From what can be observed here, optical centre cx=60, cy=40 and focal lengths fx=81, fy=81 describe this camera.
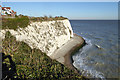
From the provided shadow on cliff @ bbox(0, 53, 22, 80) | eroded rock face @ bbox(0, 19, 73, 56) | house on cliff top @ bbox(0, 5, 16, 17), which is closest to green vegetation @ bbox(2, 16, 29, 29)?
eroded rock face @ bbox(0, 19, 73, 56)

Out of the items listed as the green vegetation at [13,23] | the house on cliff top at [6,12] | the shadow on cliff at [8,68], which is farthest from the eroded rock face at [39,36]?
the house on cliff top at [6,12]

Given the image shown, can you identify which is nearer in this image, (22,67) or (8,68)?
(8,68)

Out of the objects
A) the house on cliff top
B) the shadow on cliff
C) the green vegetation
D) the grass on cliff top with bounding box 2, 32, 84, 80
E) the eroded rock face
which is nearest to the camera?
the shadow on cliff

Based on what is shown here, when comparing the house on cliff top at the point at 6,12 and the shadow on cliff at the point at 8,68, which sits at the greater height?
the house on cliff top at the point at 6,12

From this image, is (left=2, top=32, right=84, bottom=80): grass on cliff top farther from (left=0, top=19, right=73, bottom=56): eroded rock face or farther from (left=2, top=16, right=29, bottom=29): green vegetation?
(left=0, top=19, right=73, bottom=56): eroded rock face

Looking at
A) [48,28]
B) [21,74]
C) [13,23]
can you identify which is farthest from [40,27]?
[21,74]

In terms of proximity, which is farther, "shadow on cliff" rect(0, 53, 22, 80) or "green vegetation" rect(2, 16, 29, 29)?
"green vegetation" rect(2, 16, 29, 29)

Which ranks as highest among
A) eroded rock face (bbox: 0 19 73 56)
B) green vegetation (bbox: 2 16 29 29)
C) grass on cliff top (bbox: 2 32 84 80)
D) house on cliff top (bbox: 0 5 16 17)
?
house on cliff top (bbox: 0 5 16 17)

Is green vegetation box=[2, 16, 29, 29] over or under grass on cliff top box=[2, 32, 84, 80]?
over

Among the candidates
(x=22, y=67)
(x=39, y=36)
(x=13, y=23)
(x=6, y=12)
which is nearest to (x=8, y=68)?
(x=22, y=67)

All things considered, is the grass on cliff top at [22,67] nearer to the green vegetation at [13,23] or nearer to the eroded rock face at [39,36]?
the green vegetation at [13,23]

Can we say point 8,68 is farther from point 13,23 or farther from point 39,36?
point 13,23

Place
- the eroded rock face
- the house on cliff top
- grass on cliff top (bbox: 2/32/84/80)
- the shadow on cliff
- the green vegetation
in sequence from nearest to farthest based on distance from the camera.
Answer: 1. the shadow on cliff
2. grass on cliff top (bbox: 2/32/84/80)
3. the green vegetation
4. the eroded rock face
5. the house on cliff top
